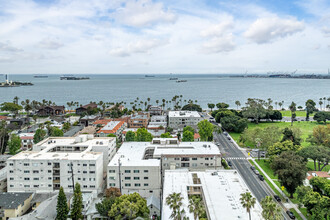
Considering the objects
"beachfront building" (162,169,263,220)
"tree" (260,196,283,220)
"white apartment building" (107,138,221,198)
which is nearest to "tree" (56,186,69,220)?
"white apartment building" (107,138,221,198)

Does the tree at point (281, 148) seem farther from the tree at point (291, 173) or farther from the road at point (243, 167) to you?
the tree at point (291, 173)

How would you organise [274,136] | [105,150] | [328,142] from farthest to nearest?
[274,136] < [328,142] < [105,150]

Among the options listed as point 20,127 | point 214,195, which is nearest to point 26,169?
point 214,195

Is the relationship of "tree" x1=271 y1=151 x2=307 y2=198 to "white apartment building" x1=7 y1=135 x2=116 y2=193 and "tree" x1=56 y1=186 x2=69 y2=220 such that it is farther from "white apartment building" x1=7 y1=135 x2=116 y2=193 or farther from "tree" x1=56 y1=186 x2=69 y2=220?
"tree" x1=56 y1=186 x2=69 y2=220

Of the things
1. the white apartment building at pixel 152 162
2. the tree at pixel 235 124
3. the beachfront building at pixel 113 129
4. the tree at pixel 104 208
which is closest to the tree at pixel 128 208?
the tree at pixel 104 208

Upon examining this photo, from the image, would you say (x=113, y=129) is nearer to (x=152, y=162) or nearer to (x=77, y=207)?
(x=152, y=162)

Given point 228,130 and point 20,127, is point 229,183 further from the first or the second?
point 20,127

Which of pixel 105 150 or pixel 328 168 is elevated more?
pixel 105 150
